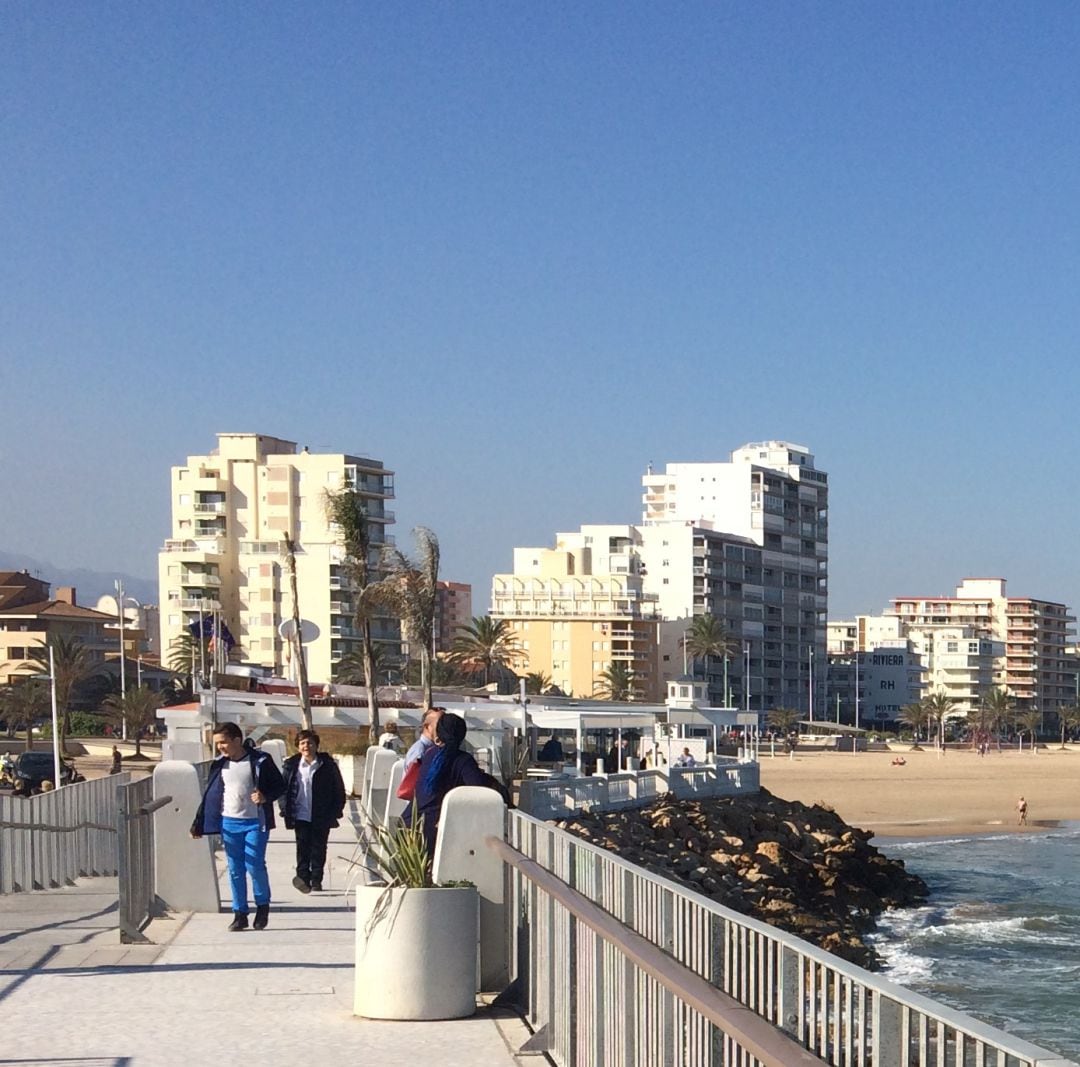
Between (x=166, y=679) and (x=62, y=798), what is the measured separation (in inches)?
4297

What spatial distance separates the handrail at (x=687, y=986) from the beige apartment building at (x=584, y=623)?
145423 mm

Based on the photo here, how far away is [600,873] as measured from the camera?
7.50 m

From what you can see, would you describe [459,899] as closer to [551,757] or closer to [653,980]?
[653,980]

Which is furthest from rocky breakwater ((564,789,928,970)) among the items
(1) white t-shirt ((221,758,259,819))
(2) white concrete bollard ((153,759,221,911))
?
(1) white t-shirt ((221,758,259,819))

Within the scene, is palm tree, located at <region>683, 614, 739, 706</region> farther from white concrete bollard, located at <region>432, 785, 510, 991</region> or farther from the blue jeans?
white concrete bollard, located at <region>432, 785, 510, 991</region>

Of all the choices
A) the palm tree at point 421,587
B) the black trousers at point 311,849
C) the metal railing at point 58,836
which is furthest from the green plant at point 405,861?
the palm tree at point 421,587

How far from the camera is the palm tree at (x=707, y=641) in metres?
156

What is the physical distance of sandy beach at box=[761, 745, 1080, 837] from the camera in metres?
68.3

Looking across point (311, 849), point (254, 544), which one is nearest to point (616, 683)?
point (254, 544)

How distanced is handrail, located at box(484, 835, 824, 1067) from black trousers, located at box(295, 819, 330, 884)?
6929 millimetres

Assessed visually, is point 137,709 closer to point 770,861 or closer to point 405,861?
point 770,861

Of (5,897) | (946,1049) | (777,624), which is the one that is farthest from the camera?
(777,624)

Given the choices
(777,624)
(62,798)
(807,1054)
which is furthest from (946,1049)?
(777,624)

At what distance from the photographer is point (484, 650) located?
13838 cm
